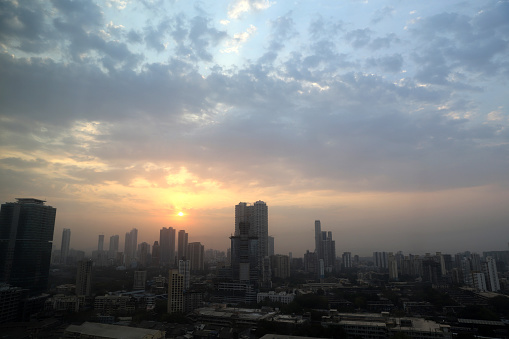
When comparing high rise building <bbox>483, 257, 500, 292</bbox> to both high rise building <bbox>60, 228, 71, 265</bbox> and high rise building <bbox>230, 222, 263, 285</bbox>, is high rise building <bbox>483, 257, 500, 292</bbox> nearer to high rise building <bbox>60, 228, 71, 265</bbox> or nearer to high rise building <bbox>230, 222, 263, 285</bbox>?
high rise building <bbox>230, 222, 263, 285</bbox>

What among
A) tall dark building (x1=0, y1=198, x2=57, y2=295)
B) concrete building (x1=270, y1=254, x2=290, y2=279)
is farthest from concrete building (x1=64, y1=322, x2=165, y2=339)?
concrete building (x1=270, y1=254, x2=290, y2=279)

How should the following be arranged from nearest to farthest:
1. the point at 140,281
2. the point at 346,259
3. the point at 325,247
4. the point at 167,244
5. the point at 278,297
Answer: the point at 278,297 < the point at 140,281 < the point at 167,244 < the point at 325,247 < the point at 346,259

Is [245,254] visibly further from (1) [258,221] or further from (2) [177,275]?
(2) [177,275]

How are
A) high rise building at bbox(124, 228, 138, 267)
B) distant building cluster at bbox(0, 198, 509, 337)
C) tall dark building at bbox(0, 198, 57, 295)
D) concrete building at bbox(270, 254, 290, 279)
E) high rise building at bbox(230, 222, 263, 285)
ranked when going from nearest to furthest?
distant building cluster at bbox(0, 198, 509, 337) → tall dark building at bbox(0, 198, 57, 295) → high rise building at bbox(230, 222, 263, 285) → concrete building at bbox(270, 254, 290, 279) → high rise building at bbox(124, 228, 138, 267)

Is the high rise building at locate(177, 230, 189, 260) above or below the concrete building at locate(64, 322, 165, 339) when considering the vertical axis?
above

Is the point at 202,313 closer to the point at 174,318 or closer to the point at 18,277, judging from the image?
the point at 174,318

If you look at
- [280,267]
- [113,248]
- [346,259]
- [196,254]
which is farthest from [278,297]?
[346,259]
